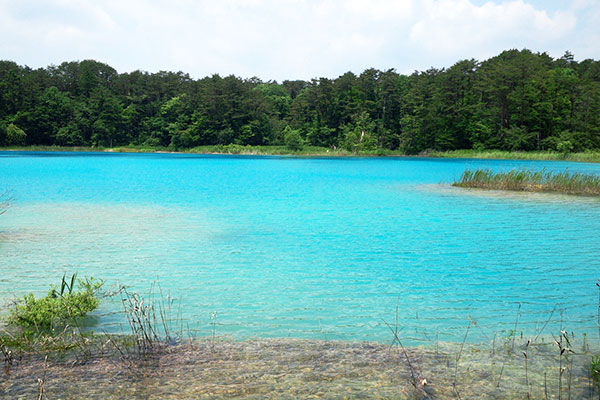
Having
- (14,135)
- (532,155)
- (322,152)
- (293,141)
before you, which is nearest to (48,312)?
(532,155)

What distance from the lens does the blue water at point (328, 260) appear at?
706cm

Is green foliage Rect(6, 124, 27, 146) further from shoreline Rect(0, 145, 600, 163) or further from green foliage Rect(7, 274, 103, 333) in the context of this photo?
green foliage Rect(7, 274, 103, 333)

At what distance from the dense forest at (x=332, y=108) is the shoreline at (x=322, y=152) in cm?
170

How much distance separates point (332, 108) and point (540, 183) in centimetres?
6998

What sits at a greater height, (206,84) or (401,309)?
(206,84)

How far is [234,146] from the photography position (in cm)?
8931

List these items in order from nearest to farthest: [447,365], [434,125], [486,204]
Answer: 1. [447,365]
2. [486,204]
3. [434,125]

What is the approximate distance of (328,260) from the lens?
10.7 m

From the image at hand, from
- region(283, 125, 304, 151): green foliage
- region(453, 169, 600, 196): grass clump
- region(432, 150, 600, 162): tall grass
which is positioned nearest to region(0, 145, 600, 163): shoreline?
region(432, 150, 600, 162): tall grass

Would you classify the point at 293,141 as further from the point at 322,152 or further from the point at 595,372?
the point at 595,372

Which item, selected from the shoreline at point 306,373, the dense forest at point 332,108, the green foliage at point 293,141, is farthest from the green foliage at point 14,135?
the shoreline at point 306,373

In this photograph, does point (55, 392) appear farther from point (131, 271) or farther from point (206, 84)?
point (206, 84)

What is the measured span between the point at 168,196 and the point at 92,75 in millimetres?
99753

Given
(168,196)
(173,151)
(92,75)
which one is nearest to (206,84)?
(173,151)
